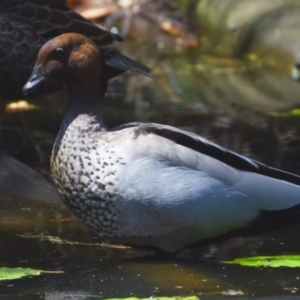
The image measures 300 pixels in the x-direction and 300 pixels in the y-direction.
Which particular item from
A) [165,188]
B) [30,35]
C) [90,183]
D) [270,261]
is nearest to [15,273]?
[90,183]

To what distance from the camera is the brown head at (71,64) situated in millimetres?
4621

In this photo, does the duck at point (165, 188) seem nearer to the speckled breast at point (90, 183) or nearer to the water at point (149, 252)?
the speckled breast at point (90, 183)

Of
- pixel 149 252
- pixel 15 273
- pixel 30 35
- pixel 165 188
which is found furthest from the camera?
pixel 30 35

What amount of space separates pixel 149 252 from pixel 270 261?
68cm

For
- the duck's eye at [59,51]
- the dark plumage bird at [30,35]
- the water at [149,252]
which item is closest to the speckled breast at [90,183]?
the water at [149,252]

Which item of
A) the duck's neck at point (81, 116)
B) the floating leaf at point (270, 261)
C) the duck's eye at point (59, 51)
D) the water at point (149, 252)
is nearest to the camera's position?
the water at point (149, 252)

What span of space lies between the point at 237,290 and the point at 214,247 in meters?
0.88

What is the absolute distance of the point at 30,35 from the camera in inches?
245

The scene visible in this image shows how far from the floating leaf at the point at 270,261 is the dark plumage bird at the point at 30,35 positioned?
2146mm

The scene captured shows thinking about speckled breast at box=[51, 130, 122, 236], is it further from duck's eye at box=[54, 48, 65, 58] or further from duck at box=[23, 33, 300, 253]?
duck's eye at box=[54, 48, 65, 58]

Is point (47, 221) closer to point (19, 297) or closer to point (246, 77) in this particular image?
point (19, 297)

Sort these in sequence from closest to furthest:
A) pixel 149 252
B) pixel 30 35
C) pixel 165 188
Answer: pixel 165 188, pixel 149 252, pixel 30 35

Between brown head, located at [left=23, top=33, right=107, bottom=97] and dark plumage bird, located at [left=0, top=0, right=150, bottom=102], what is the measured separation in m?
1.28

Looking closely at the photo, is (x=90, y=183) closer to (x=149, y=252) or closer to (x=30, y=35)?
(x=149, y=252)
